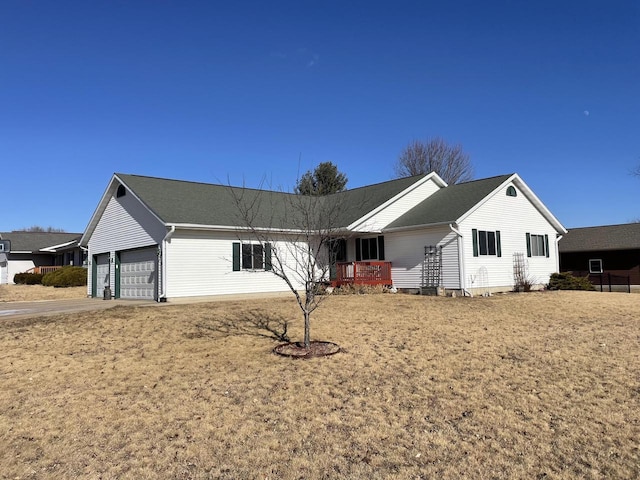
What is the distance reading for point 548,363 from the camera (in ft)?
24.3

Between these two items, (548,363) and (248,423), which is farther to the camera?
(548,363)

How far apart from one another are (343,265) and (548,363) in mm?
12677

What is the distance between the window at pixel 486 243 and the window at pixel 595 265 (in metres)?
15.2

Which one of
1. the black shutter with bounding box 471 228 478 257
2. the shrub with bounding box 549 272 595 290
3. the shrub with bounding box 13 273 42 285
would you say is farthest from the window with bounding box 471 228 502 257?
the shrub with bounding box 13 273 42 285

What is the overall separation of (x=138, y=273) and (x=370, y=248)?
33.9 feet

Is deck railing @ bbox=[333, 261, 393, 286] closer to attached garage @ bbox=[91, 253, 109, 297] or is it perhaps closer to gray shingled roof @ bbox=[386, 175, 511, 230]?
gray shingled roof @ bbox=[386, 175, 511, 230]

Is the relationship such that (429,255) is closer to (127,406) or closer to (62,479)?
(127,406)

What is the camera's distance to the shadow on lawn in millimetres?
9789

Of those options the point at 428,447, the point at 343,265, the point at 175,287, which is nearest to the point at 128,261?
the point at 175,287

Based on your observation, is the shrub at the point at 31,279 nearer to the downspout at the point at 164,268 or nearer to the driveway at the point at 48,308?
the driveway at the point at 48,308

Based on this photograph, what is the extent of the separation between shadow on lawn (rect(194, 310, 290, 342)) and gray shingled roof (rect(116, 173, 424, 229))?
18.0ft

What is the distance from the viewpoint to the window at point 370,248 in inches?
822

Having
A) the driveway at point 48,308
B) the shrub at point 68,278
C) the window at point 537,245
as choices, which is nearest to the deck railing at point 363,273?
the window at point 537,245

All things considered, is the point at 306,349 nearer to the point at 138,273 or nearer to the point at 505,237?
the point at 138,273
